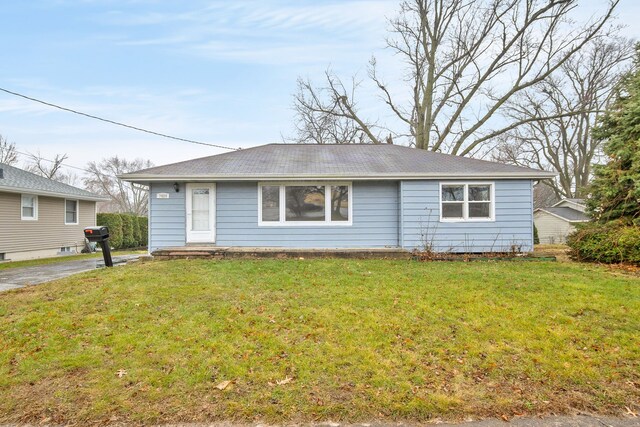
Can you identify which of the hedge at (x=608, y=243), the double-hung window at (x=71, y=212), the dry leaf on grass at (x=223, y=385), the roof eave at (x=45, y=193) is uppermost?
the roof eave at (x=45, y=193)

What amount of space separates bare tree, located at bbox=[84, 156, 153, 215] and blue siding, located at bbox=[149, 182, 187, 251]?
30.4 meters

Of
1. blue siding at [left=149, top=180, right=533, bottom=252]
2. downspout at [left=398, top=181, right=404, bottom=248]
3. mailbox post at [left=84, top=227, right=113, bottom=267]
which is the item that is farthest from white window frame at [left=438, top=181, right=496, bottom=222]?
mailbox post at [left=84, top=227, right=113, bottom=267]

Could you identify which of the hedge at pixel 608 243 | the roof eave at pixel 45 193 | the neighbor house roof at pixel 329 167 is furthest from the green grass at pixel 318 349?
the roof eave at pixel 45 193

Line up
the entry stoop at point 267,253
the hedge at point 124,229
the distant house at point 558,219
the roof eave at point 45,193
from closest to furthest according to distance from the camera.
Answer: the entry stoop at point 267,253
the roof eave at point 45,193
the hedge at point 124,229
the distant house at point 558,219

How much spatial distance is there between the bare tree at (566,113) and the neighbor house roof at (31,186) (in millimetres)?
26088

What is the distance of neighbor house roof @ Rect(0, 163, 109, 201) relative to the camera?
42.0 ft

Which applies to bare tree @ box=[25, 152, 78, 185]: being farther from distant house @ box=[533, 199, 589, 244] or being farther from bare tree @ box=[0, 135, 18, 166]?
distant house @ box=[533, 199, 589, 244]

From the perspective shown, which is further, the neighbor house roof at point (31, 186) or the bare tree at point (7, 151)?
the bare tree at point (7, 151)

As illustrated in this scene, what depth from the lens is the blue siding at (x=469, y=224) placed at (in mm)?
9625

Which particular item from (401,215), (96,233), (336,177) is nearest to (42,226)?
(96,233)

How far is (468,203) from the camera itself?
9719 millimetres

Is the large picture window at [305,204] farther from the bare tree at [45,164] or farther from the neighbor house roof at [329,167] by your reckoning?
the bare tree at [45,164]

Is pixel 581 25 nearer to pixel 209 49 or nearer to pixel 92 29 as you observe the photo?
pixel 209 49

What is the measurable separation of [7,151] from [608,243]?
4213 centimetres
